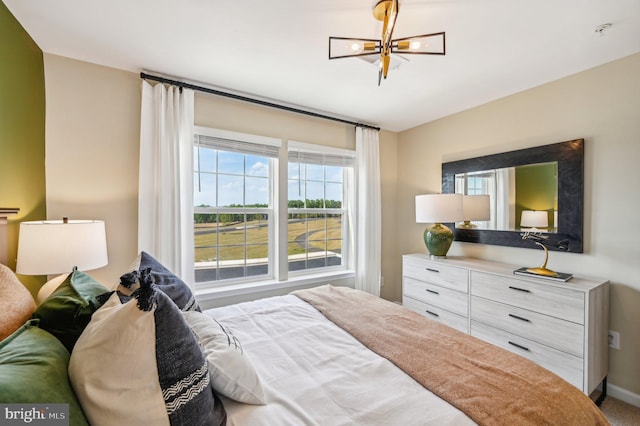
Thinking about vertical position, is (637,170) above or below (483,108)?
below

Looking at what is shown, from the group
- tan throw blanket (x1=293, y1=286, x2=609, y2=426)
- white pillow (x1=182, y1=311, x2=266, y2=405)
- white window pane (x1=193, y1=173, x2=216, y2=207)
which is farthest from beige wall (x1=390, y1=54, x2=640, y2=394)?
white window pane (x1=193, y1=173, x2=216, y2=207)

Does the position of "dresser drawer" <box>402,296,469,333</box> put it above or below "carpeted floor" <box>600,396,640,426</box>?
above

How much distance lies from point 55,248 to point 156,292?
4.32 feet

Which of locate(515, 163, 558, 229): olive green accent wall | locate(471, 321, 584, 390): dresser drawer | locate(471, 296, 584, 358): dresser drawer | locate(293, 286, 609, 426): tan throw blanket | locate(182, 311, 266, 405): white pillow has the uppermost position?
locate(515, 163, 558, 229): olive green accent wall

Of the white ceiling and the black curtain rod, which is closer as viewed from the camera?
the white ceiling

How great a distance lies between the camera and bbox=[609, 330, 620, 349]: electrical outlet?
205 cm

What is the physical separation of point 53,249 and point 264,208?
5.86 feet

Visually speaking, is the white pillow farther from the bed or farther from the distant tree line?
the distant tree line

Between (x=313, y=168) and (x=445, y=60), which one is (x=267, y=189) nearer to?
(x=313, y=168)

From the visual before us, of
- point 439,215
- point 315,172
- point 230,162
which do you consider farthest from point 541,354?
point 230,162

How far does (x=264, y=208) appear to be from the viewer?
3074 mm

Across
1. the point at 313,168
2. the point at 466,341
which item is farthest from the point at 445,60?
the point at 466,341

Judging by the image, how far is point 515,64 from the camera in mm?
2152

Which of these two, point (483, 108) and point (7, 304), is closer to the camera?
point (7, 304)
